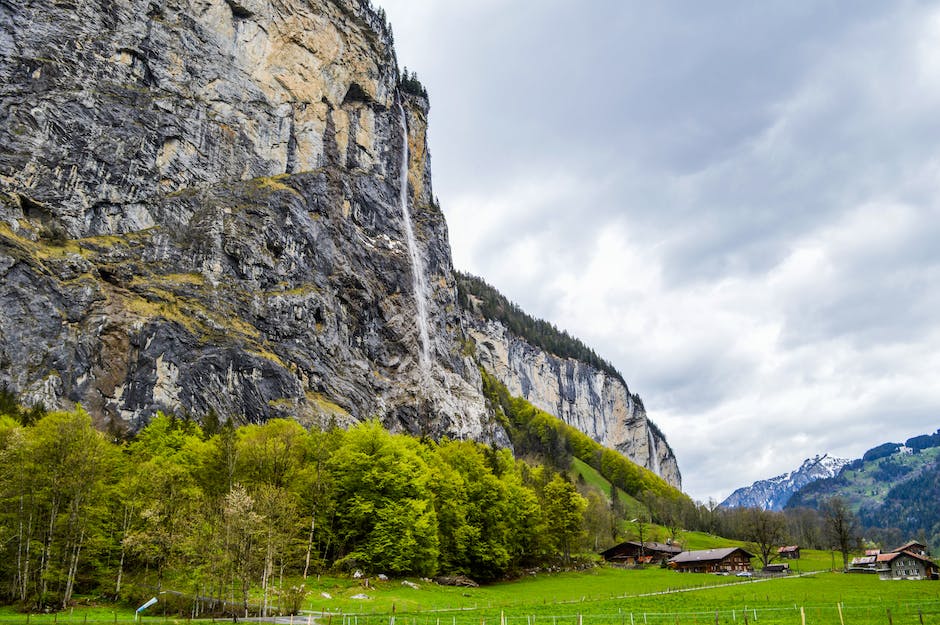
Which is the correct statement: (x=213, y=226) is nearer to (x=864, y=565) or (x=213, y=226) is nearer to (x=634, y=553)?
(x=634, y=553)

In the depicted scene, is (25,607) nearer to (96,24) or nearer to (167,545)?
(167,545)

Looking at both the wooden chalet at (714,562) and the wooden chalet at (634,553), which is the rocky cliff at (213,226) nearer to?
the wooden chalet at (634,553)

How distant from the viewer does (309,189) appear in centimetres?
13062

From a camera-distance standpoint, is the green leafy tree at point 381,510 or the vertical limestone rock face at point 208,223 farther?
the vertical limestone rock face at point 208,223

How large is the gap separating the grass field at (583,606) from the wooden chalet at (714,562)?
25.4 meters

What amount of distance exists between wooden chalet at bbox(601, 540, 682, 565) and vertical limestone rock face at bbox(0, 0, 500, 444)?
4100 centimetres

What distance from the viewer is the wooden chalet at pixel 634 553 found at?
4146 inches

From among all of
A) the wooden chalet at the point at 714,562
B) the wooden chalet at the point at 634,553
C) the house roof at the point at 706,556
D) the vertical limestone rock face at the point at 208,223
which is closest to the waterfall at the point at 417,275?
the vertical limestone rock face at the point at 208,223

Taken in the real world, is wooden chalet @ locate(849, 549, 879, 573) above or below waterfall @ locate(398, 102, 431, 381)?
below

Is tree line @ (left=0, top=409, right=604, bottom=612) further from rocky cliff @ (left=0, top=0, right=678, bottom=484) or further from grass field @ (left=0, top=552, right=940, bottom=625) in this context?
rocky cliff @ (left=0, top=0, right=678, bottom=484)

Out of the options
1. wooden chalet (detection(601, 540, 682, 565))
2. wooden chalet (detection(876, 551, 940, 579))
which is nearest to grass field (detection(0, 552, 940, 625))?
wooden chalet (detection(876, 551, 940, 579))

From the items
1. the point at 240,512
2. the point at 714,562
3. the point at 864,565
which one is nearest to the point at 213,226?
the point at 240,512

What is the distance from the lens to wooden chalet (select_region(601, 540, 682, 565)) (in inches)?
4146

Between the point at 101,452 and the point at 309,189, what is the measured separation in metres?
94.0
